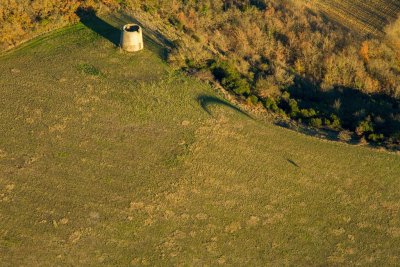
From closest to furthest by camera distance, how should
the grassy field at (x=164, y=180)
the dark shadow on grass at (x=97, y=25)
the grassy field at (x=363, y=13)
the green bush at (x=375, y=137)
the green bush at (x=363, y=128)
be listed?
the grassy field at (x=164, y=180) < the green bush at (x=375, y=137) < the green bush at (x=363, y=128) < the dark shadow on grass at (x=97, y=25) < the grassy field at (x=363, y=13)

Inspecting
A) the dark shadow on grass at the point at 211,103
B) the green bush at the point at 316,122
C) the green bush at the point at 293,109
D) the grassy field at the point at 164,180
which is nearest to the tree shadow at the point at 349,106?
the green bush at the point at 316,122

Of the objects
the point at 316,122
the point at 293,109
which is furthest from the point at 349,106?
the point at 293,109

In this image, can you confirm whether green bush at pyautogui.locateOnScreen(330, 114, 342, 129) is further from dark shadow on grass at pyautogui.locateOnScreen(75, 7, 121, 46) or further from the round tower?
dark shadow on grass at pyautogui.locateOnScreen(75, 7, 121, 46)

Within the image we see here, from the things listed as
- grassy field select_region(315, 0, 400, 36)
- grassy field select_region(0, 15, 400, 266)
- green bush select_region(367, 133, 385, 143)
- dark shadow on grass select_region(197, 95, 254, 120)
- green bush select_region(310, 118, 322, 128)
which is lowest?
grassy field select_region(0, 15, 400, 266)

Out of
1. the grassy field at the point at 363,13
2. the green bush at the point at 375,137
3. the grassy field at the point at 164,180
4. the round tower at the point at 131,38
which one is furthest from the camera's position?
the grassy field at the point at 363,13

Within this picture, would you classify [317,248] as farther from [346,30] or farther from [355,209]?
[346,30]

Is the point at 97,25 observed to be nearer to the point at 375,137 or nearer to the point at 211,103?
the point at 211,103

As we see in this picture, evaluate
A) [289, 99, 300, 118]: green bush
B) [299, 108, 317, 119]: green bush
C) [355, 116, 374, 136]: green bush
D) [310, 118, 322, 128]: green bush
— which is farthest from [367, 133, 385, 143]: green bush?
[289, 99, 300, 118]: green bush

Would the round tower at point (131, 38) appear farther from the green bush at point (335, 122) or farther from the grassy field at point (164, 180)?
the green bush at point (335, 122)
